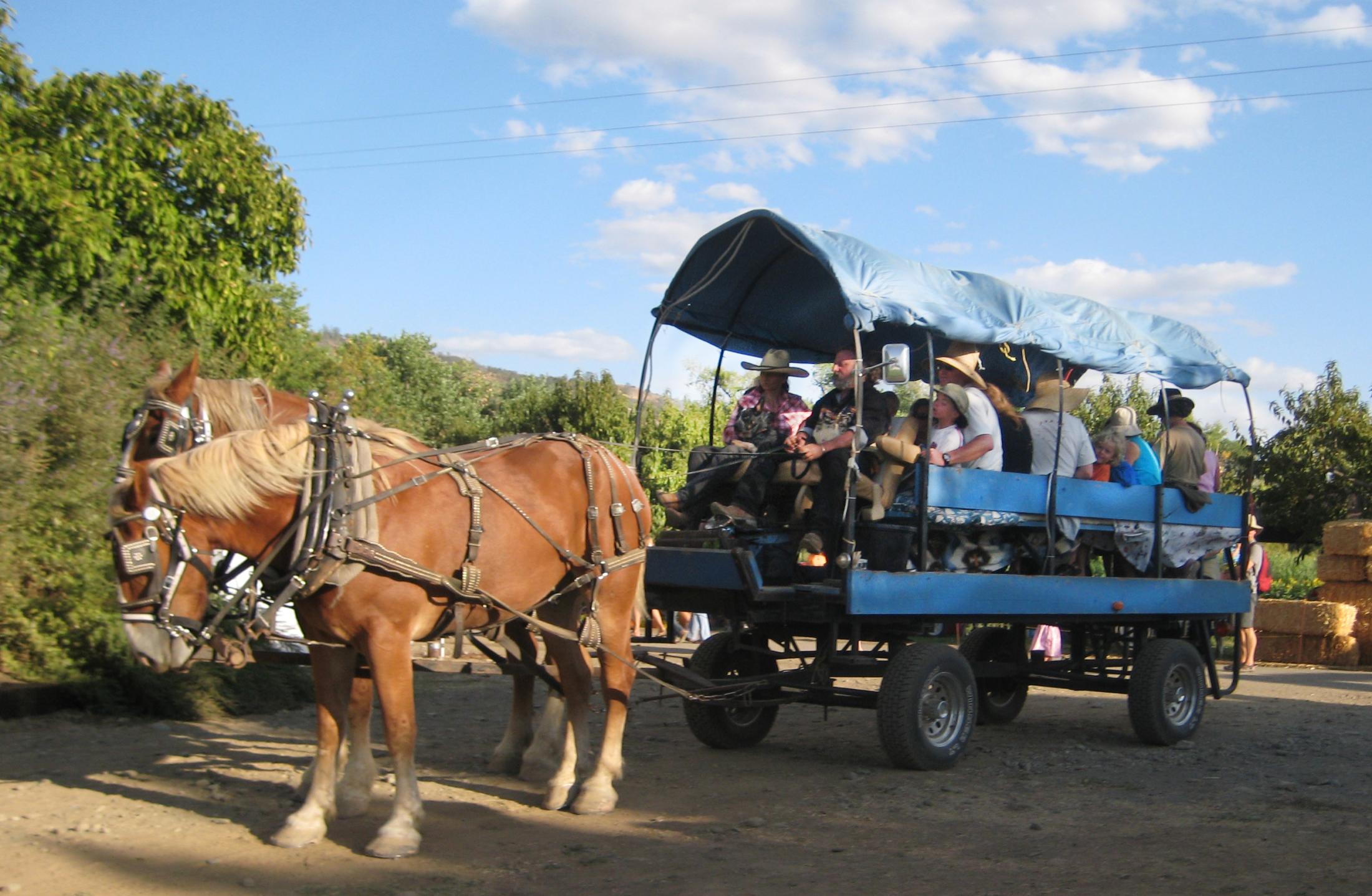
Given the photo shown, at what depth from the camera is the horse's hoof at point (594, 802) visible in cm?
566

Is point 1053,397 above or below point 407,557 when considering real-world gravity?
above

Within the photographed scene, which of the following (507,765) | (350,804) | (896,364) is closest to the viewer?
(350,804)

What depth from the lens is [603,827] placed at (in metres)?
5.47

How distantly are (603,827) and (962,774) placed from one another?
8.02ft

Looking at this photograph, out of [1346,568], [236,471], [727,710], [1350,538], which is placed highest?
[1350,538]

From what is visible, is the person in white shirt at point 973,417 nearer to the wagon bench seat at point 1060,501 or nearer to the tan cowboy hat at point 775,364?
the wagon bench seat at point 1060,501

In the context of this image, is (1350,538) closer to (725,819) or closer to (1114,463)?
(1114,463)

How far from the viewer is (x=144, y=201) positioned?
1078 centimetres

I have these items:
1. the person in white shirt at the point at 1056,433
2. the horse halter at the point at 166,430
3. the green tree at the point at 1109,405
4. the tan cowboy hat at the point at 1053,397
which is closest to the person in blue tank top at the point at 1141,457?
the person in white shirt at the point at 1056,433

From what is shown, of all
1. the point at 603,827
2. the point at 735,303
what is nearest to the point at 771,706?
the point at 603,827

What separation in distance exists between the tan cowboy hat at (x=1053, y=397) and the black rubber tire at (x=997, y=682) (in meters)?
1.93

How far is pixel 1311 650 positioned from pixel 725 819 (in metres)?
13.0

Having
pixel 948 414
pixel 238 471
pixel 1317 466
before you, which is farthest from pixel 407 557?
pixel 1317 466

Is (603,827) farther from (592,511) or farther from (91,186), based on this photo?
(91,186)
